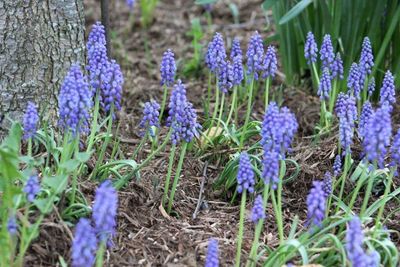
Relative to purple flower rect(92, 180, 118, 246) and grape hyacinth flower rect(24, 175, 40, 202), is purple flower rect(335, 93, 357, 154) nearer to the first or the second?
purple flower rect(92, 180, 118, 246)

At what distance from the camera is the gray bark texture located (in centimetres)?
490

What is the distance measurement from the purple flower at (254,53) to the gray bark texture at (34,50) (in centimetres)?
120

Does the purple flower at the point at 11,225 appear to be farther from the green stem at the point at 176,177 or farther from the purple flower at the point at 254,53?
the purple flower at the point at 254,53

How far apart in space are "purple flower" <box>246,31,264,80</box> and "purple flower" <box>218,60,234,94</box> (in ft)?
0.43

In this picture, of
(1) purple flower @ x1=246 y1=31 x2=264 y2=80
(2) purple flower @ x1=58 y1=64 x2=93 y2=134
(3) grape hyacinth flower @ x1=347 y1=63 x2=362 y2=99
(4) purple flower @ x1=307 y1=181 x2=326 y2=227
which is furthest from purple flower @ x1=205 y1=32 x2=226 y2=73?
(4) purple flower @ x1=307 y1=181 x2=326 y2=227

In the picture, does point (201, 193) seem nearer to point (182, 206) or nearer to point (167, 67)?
point (182, 206)

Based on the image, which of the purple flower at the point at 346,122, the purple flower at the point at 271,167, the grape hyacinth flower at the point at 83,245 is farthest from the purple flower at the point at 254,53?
the grape hyacinth flower at the point at 83,245

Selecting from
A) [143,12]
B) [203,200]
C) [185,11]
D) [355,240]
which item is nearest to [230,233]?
[203,200]

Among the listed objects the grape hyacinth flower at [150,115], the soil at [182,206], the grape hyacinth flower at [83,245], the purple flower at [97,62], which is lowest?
the soil at [182,206]

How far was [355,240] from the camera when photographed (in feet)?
10.8

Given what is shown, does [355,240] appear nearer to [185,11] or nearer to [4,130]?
[4,130]

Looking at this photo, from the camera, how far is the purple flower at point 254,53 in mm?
4916

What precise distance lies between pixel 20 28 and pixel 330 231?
94.2 inches

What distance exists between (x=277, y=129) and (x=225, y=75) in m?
1.35
